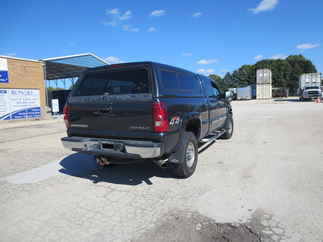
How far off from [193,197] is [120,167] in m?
2.09

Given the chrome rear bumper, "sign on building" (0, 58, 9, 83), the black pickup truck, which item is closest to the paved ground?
the black pickup truck

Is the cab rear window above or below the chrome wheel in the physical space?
above

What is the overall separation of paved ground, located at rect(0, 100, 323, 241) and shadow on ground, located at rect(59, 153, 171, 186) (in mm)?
19

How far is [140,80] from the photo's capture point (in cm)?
362

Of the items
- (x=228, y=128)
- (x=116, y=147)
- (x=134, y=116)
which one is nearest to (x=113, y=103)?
(x=134, y=116)

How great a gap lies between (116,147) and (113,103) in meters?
0.71

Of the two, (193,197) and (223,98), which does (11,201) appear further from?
(223,98)

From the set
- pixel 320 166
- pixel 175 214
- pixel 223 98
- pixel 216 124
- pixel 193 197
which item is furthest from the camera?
pixel 223 98

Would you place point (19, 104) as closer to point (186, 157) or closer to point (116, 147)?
point (116, 147)

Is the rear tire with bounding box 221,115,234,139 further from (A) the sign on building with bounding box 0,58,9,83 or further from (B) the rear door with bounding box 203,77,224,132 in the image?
(A) the sign on building with bounding box 0,58,9,83

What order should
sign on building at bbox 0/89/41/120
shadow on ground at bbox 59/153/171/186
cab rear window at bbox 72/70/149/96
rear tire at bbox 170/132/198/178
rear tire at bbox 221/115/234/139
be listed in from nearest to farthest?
cab rear window at bbox 72/70/149/96, rear tire at bbox 170/132/198/178, shadow on ground at bbox 59/153/171/186, rear tire at bbox 221/115/234/139, sign on building at bbox 0/89/41/120

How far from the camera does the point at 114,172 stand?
4.65m

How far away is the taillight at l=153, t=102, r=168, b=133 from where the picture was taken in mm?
3295

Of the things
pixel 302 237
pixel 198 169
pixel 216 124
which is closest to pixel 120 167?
pixel 198 169
